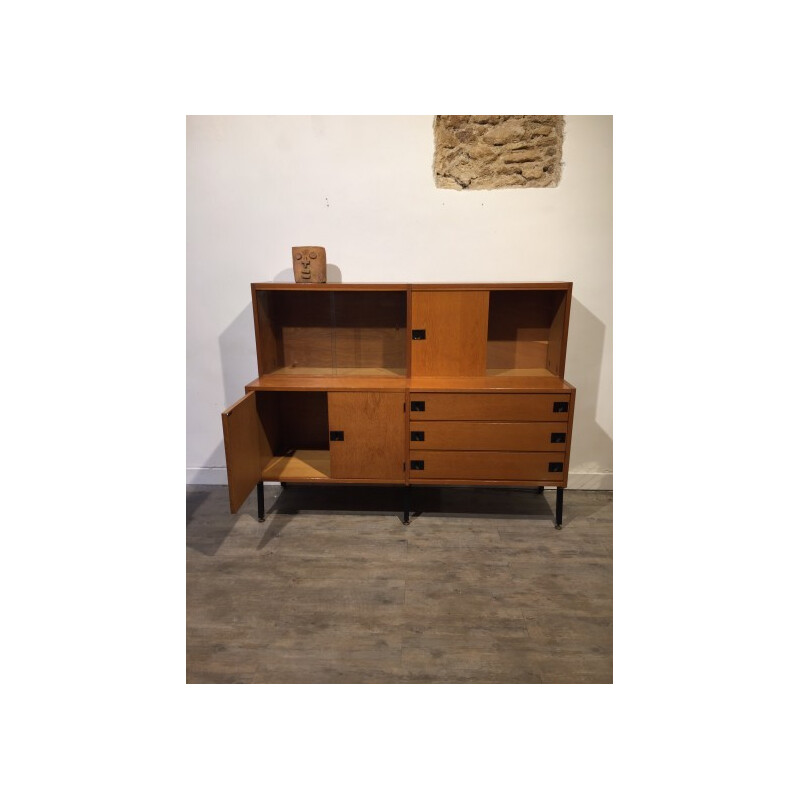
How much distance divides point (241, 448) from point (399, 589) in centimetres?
108

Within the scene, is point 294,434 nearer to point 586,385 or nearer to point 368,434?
point 368,434

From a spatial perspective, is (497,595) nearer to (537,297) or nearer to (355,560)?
(355,560)

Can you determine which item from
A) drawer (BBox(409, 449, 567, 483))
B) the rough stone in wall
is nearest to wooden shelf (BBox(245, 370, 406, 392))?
drawer (BBox(409, 449, 567, 483))

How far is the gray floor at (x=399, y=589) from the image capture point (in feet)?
5.54

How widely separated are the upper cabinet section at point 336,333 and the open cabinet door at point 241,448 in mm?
436


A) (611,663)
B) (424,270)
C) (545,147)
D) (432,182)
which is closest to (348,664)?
(611,663)

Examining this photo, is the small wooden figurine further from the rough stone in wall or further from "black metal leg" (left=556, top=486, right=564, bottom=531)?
"black metal leg" (left=556, top=486, right=564, bottom=531)

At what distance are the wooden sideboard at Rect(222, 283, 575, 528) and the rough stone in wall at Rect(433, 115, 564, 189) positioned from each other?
28.0 inches

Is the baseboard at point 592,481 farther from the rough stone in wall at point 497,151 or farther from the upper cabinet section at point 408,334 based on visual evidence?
the rough stone in wall at point 497,151

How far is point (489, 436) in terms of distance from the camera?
2406mm

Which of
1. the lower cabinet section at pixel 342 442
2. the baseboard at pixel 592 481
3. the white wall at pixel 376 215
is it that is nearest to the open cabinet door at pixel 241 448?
the lower cabinet section at pixel 342 442

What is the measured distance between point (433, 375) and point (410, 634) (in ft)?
4.52

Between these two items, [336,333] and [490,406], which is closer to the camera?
[490,406]

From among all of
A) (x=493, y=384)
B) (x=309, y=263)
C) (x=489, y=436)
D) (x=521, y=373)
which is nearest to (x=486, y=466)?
(x=489, y=436)
